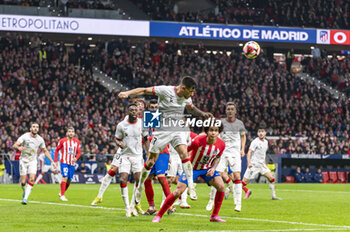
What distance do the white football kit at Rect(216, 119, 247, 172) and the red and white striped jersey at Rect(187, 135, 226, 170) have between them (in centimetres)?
465

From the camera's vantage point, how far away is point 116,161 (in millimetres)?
14539

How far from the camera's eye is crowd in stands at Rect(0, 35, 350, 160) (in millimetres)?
34188

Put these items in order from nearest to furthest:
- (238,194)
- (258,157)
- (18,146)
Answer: (238,194) → (18,146) → (258,157)

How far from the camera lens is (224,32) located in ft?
135

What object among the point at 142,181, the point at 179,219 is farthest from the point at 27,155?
the point at 179,219

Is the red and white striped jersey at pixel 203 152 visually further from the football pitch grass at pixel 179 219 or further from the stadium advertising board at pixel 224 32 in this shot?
the stadium advertising board at pixel 224 32

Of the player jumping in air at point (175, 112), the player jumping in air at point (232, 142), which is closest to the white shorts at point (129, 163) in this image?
the player jumping in air at point (175, 112)

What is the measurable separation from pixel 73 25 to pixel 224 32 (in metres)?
9.98

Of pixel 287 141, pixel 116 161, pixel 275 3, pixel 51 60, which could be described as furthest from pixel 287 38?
pixel 116 161

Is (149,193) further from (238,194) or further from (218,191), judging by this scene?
(238,194)

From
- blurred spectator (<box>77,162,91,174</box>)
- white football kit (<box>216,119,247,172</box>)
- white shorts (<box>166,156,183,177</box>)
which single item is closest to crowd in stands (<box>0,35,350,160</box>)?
blurred spectator (<box>77,162,91,174</box>)

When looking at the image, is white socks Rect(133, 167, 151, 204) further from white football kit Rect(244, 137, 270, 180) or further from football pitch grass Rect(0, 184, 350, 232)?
white football kit Rect(244, 137, 270, 180)

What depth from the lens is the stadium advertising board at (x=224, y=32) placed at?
40.7 m

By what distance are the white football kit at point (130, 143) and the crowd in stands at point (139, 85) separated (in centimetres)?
1852
